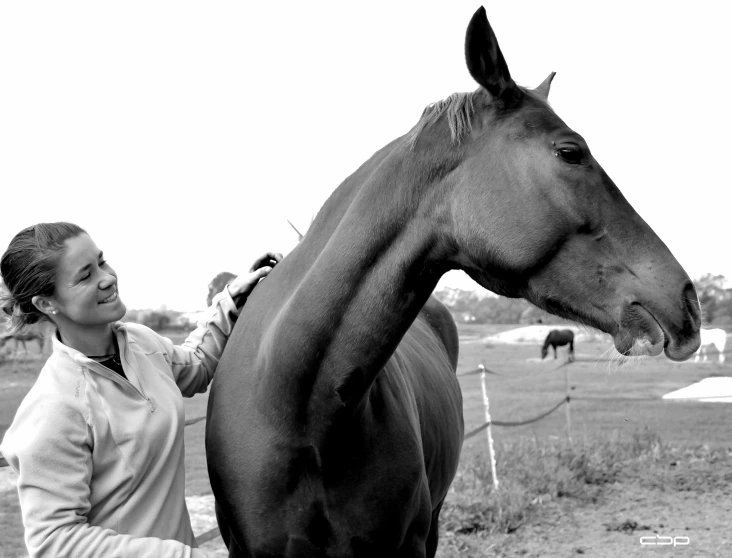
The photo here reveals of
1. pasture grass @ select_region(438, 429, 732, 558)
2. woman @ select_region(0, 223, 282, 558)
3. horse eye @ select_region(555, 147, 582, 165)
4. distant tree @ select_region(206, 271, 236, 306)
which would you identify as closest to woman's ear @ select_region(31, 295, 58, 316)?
woman @ select_region(0, 223, 282, 558)

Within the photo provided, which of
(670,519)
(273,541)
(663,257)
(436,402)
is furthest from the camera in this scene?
(670,519)

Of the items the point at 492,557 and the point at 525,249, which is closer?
the point at 525,249

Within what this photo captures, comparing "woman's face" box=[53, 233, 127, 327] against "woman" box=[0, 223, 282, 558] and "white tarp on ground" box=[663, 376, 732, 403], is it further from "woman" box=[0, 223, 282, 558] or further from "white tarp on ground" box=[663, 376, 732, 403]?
"white tarp on ground" box=[663, 376, 732, 403]

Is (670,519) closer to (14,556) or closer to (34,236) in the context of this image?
(14,556)

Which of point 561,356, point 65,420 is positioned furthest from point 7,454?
point 561,356

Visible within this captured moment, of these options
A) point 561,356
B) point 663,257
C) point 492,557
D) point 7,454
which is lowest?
point 561,356

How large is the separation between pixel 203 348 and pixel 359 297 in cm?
91

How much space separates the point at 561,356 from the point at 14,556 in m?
7.61

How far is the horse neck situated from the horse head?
91 millimetres

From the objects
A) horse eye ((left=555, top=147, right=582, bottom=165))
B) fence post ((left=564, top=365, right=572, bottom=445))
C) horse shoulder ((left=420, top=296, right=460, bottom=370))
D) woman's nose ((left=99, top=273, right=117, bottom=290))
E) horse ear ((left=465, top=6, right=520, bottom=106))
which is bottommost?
fence post ((left=564, top=365, right=572, bottom=445))

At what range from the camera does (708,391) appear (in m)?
8.31

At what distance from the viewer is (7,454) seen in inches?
64.5

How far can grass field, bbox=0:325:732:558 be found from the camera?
16.4ft

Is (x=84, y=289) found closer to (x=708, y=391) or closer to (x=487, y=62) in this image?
(x=487, y=62)
